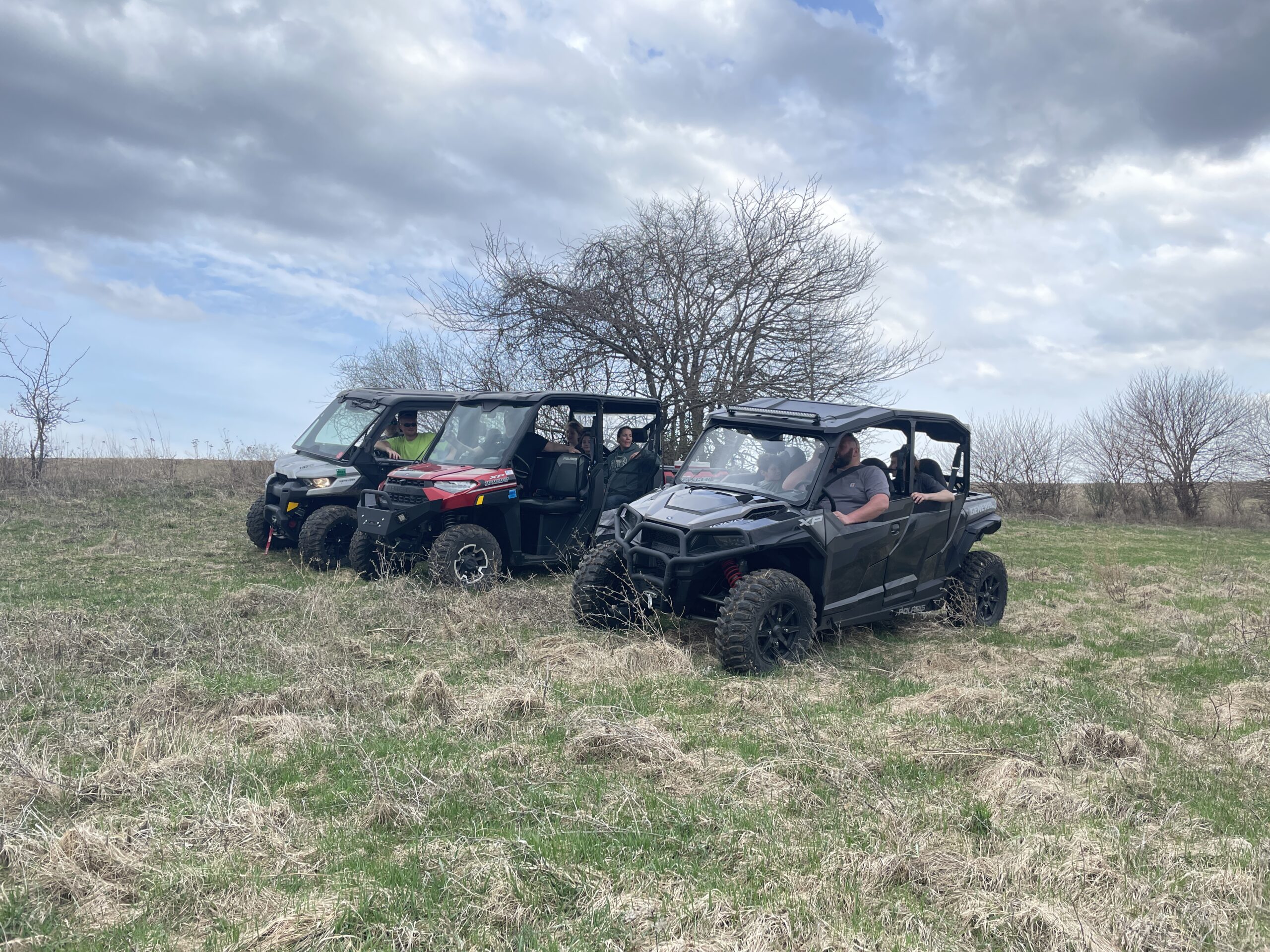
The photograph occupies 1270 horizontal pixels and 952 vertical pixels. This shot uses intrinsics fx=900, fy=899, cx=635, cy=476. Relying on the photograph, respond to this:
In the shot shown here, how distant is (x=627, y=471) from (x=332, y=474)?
3769 millimetres

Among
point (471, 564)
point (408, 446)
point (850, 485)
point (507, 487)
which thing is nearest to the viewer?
point (850, 485)

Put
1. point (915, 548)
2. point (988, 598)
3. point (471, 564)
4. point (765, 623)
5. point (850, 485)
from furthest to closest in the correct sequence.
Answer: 1. point (471, 564)
2. point (988, 598)
3. point (915, 548)
4. point (850, 485)
5. point (765, 623)

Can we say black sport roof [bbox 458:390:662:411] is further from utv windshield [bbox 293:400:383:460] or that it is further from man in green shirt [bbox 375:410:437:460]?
utv windshield [bbox 293:400:383:460]

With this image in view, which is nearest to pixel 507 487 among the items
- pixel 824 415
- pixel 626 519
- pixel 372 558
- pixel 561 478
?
pixel 561 478

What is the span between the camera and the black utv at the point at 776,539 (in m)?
6.54

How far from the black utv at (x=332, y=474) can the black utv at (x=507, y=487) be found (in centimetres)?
62

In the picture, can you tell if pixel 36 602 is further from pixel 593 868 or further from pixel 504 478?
pixel 593 868

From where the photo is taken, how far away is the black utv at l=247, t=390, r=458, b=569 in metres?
11.0

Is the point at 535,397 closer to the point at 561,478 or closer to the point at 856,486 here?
the point at 561,478

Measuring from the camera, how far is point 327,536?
10.9 meters

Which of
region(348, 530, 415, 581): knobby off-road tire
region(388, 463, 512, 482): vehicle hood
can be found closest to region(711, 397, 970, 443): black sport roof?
region(388, 463, 512, 482): vehicle hood

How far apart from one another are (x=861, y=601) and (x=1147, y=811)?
11.1 feet

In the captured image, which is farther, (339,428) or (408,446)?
(339,428)

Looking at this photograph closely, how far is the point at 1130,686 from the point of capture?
21.0ft
